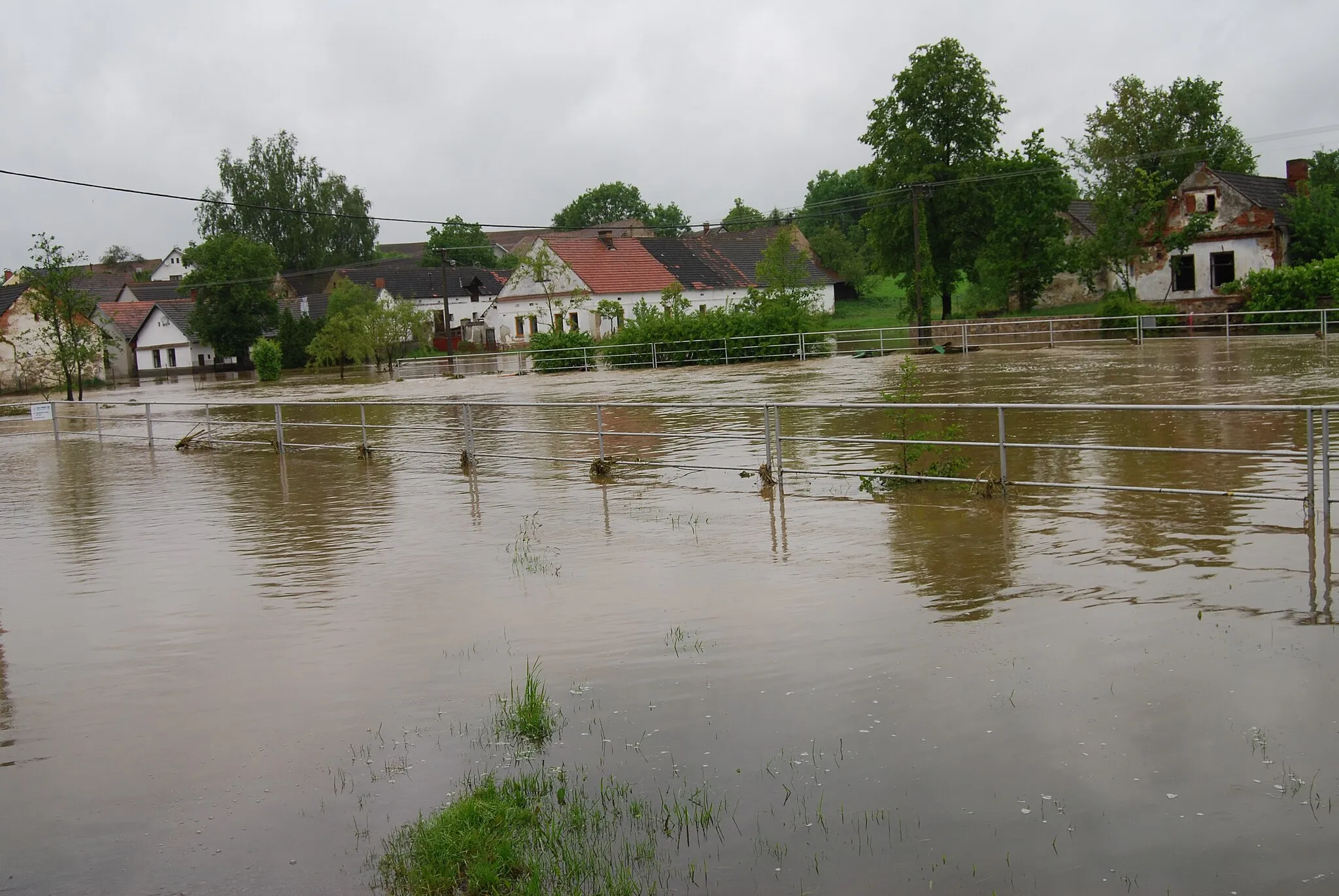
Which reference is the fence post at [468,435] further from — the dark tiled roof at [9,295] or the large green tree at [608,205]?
the large green tree at [608,205]

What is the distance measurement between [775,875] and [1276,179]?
59.2m

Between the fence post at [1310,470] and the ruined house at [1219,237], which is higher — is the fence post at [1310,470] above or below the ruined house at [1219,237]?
below

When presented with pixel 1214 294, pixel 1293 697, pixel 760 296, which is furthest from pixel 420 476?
pixel 1214 294

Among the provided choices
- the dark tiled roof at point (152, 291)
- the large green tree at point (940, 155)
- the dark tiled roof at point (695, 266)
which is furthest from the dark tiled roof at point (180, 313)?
the large green tree at point (940, 155)

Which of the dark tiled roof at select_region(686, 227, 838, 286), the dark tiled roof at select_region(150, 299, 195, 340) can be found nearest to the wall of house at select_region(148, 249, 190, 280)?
the dark tiled roof at select_region(150, 299, 195, 340)

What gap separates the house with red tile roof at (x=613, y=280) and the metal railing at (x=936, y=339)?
20710mm

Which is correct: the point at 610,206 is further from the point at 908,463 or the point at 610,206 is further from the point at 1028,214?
the point at 908,463

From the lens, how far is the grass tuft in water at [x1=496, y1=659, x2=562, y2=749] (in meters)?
6.28

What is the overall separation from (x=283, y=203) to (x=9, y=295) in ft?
79.0

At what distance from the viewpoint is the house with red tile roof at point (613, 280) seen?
240 ft

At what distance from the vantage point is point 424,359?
6181cm

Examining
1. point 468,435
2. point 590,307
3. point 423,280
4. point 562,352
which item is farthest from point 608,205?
point 468,435

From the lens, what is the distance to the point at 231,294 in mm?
79188

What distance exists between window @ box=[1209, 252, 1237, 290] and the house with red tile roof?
23825 mm
